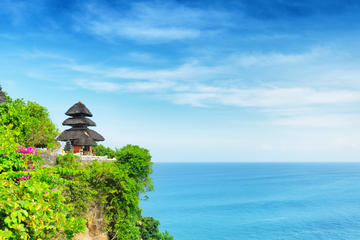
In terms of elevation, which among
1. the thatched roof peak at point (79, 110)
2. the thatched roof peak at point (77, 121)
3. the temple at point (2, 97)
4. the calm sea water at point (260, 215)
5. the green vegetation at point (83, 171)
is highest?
the temple at point (2, 97)

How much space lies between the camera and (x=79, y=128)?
23984mm

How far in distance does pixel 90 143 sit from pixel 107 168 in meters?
5.75

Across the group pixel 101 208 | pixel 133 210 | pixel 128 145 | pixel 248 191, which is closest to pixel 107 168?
pixel 101 208

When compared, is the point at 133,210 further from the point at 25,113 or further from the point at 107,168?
the point at 25,113

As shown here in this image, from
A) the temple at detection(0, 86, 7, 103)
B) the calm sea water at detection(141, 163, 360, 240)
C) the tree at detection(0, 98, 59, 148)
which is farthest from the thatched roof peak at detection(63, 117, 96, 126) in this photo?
the calm sea water at detection(141, 163, 360, 240)

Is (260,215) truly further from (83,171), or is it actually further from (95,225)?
(83,171)

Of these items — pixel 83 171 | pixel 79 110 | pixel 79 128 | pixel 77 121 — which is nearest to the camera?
pixel 83 171

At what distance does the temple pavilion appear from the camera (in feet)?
76.6

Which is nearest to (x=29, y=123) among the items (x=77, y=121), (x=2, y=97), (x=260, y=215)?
(x=77, y=121)

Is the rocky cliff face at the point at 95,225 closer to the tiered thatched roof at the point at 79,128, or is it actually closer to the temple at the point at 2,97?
the tiered thatched roof at the point at 79,128

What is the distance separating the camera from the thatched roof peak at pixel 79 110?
23781 millimetres

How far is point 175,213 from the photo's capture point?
73125 millimetres

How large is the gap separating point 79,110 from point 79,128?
5.59 feet

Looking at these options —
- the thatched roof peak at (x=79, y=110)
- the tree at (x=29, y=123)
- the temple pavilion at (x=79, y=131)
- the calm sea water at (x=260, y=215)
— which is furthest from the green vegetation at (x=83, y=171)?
the calm sea water at (x=260, y=215)
